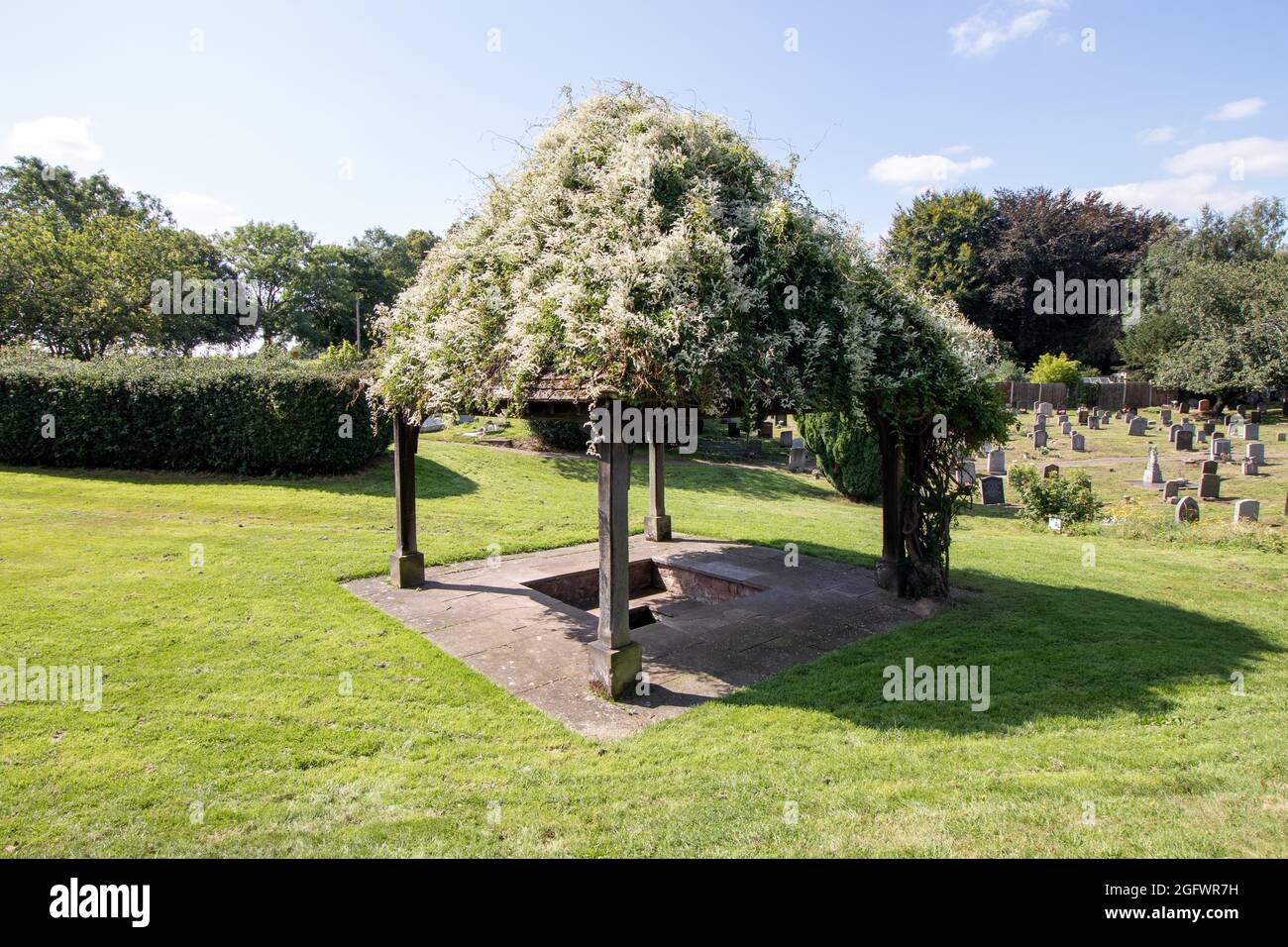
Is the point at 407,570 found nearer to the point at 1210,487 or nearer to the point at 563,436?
the point at 563,436

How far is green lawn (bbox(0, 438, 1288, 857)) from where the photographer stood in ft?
13.0

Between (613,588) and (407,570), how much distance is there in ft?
13.4

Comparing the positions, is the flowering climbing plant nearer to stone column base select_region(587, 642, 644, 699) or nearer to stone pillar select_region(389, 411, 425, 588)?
stone pillar select_region(389, 411, 425, 588)

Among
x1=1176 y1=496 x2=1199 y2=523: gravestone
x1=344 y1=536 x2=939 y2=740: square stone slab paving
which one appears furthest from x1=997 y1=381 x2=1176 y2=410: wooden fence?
x1=344 y1=536 x2=939 y2=740: square stone slab paving

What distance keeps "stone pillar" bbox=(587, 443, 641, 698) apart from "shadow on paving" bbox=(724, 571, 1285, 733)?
98cm

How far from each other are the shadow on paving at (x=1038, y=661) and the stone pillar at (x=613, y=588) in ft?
3.21

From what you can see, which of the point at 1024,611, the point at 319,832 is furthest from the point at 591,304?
the point at 1024,611

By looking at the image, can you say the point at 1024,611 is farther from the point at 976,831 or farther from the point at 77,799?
the point at 77,799

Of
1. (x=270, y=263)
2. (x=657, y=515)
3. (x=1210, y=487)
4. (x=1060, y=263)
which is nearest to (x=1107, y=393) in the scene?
(x=1060, y=263)

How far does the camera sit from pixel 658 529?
12.0 meters

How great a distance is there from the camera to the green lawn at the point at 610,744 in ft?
13.0

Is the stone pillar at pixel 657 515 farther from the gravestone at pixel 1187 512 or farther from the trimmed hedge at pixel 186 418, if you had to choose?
the gravestone at pixel 1187 512

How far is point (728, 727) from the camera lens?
17.7ft

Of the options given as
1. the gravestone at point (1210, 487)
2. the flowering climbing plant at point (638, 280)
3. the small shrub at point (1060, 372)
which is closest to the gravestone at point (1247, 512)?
the gravestone at point (1210, 487)
